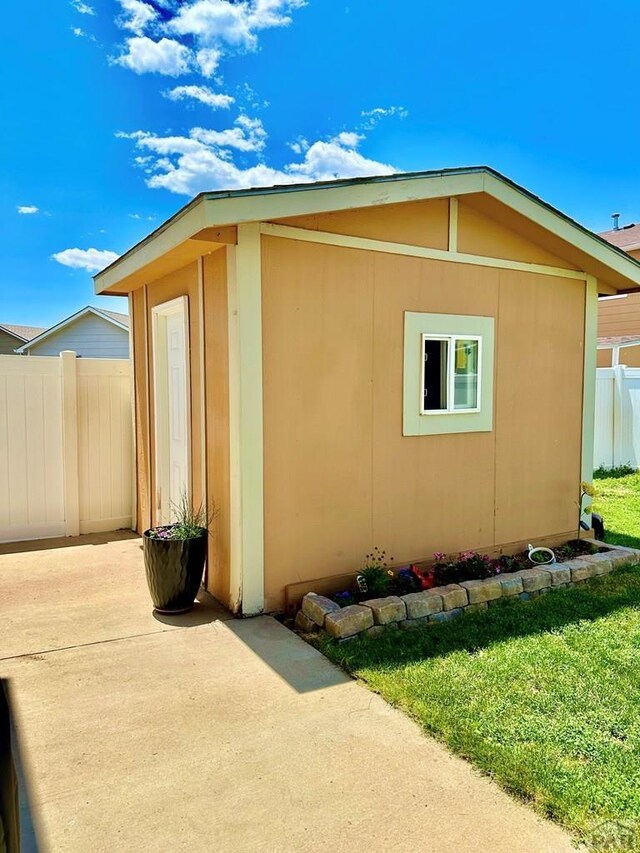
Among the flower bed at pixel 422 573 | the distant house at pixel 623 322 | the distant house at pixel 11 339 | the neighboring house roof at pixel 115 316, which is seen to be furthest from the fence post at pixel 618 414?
the distant house at pixel 11 339

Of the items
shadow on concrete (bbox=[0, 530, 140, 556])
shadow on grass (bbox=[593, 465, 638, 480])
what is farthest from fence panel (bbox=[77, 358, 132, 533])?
shadow on grass (bbox=[593, 465, 638, 480])

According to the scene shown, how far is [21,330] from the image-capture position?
989 inches

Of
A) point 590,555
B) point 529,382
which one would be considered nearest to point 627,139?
point 529,382

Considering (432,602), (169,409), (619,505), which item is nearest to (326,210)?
(169,409)

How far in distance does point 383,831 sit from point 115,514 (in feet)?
18.1

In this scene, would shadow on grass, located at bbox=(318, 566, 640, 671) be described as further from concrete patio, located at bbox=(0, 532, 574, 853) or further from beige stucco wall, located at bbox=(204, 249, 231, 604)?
beige stucco wall, located at bbox=(204, 249, 231, 604)

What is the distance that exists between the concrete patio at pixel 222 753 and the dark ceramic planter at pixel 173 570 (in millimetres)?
153

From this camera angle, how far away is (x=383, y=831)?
2207 mm

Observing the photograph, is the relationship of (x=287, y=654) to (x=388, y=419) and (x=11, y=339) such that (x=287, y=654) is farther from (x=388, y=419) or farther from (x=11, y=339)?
(x=11, y=339)

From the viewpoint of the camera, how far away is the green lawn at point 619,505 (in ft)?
23.2

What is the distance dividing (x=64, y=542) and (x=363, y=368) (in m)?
4.00

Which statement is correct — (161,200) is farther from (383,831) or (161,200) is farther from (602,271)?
(383,831)

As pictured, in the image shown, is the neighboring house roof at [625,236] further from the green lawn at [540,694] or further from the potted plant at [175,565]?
the potted plant at [175,565]

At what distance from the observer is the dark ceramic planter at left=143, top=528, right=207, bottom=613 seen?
4285 mm
